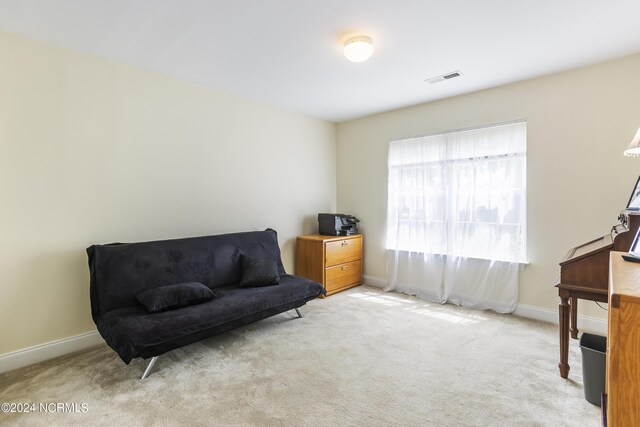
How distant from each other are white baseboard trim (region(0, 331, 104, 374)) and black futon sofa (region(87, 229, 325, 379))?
1.19ft

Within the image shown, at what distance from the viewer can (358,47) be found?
7.74 feet

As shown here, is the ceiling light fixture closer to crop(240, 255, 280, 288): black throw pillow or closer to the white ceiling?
the white ceiling

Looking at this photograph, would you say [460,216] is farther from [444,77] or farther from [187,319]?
[187,319]

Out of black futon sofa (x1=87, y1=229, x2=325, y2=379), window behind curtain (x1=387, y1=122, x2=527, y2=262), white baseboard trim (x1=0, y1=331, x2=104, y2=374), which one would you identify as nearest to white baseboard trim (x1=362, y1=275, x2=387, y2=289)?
window behind curtain (x1=387, y1=122, x2=527, y2=262)

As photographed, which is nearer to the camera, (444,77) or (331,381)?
(331,381)

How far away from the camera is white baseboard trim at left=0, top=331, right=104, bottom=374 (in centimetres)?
229

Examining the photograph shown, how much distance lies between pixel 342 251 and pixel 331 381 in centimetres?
223

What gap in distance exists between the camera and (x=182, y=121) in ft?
10.6

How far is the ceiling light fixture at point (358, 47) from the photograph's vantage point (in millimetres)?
2342

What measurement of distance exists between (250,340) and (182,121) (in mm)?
2307

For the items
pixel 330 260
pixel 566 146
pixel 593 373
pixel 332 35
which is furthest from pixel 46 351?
pixel 566 146

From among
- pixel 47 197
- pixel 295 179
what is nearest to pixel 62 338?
pixel 47 197

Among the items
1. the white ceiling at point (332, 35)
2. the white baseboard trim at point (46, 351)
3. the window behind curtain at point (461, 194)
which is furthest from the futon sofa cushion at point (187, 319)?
the white ceiling at point (332, 35)

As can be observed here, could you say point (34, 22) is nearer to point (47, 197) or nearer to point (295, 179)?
point (47, 197)
